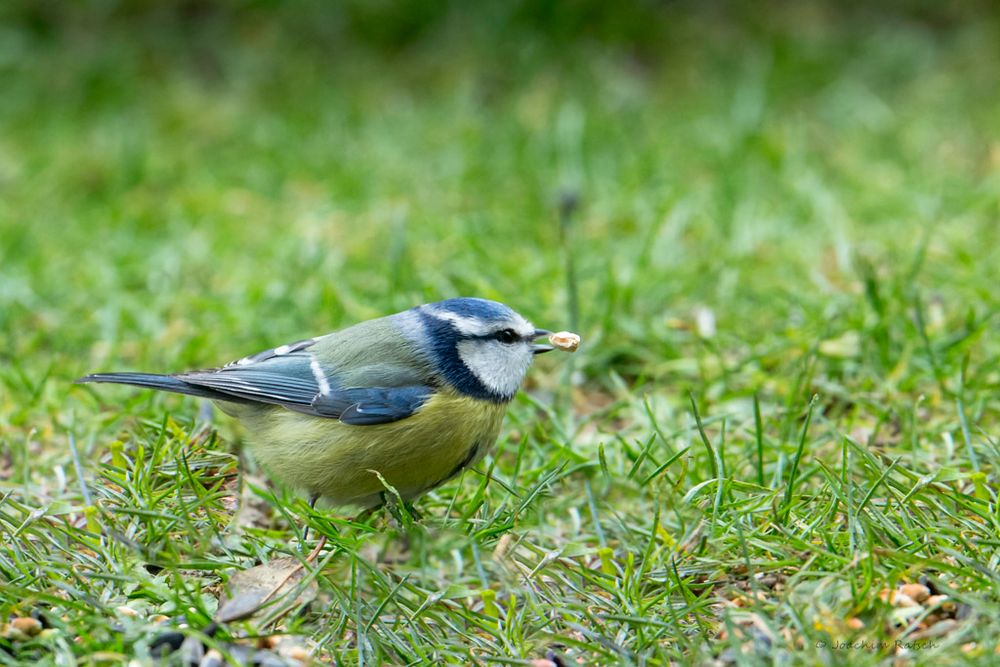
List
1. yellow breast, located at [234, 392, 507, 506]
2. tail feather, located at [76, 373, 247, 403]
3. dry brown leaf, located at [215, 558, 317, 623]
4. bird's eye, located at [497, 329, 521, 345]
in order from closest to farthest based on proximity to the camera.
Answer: dry brown leaf, located at [215, 558, 317, 623], yellow breast, located at [234, 392, 507, 506], tail feather, located at [76, 373, 247, 403], bird's eye, located at [497, 329, 521, 345]

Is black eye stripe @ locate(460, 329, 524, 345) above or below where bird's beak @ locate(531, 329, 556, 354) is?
above

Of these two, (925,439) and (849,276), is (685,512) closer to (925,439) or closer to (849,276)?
(925,439)

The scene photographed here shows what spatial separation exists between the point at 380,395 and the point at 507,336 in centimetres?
40

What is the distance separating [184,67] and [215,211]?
1915mm

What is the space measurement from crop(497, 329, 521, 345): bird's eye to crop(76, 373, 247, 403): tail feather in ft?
2.33

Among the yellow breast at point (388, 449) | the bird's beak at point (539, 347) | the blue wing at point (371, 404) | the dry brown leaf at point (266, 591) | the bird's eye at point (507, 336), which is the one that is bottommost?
the dry brown leaf at point (266, 591)

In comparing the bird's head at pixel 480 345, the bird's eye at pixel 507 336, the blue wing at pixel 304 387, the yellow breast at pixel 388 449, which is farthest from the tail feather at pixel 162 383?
the bird's eye at pixel 507 336

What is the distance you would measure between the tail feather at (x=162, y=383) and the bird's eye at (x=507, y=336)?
709 millimetres

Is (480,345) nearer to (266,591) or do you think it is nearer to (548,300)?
(266,591)

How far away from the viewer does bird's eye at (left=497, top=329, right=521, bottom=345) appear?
304cm

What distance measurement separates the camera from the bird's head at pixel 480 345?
2.94 m

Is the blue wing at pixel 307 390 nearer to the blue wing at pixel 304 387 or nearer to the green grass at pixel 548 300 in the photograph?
the blue wing at pixel 304 387

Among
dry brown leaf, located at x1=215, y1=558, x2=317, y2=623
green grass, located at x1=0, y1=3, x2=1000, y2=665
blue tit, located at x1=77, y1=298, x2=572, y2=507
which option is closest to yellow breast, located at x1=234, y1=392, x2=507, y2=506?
blue tit, located at x1=77, y1=298, x2=572, y2=507

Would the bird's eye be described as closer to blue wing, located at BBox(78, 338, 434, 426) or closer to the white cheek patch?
the white cheek patch
